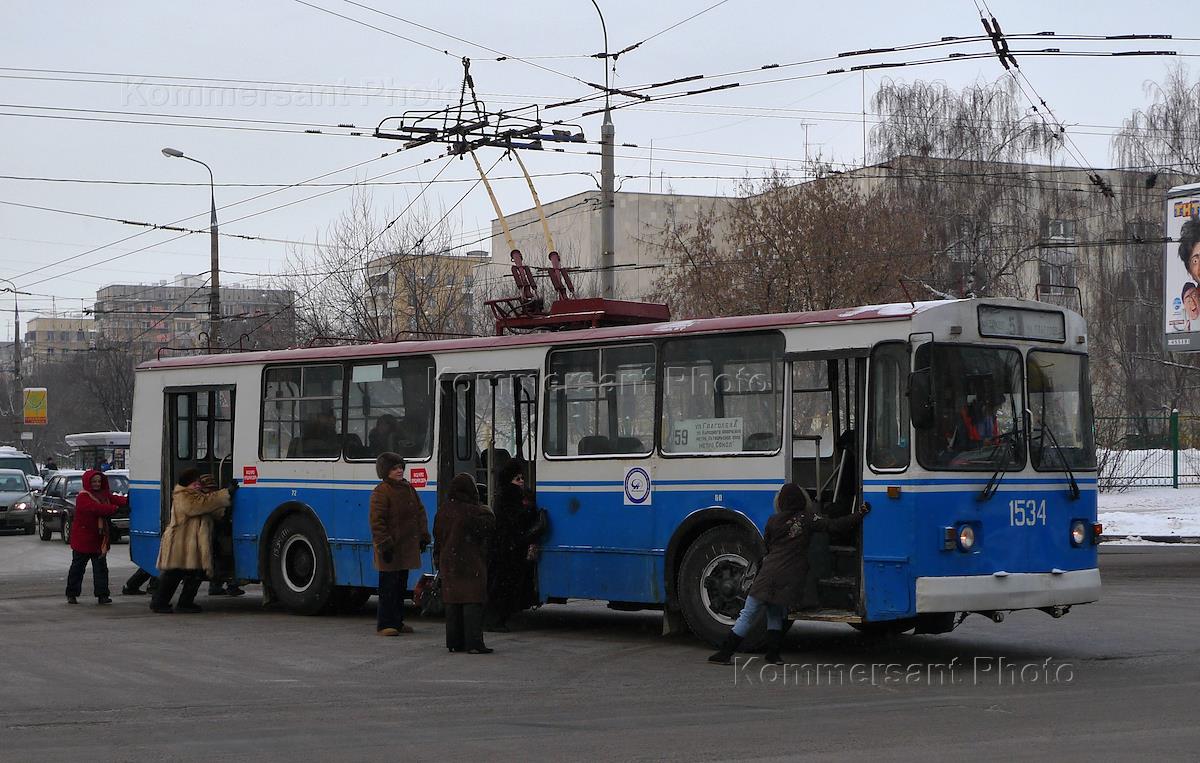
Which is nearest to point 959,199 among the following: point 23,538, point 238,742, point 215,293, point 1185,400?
point 1185,400

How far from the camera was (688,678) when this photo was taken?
1132 centimetres

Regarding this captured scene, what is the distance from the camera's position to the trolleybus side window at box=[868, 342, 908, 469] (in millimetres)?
11688

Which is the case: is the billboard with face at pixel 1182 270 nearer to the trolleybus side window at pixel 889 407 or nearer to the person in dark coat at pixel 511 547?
the person in dark coat at pixel 511 547

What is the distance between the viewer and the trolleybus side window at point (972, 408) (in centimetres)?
1162

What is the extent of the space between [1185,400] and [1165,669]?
50914 millimetres

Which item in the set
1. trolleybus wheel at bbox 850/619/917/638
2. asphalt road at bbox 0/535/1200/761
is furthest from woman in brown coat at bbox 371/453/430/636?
trolleybus wheel at bbox 850/619/917/638

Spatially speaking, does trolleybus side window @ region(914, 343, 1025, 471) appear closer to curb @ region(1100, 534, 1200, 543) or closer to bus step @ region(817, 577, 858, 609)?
bus step @ region(817, 577, 858, 609)

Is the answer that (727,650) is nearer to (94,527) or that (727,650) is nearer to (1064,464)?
(1064,464)

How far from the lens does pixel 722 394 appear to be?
13.0 m

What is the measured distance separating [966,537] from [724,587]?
7.05 ft

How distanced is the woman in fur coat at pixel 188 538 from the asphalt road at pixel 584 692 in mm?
702

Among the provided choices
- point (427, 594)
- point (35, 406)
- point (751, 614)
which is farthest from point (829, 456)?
point (35, 406)

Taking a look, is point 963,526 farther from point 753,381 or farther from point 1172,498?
point 1172,498

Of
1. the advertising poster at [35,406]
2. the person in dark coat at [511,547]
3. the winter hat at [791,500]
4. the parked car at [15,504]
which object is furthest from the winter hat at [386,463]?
the advertising poster at [35,406]
